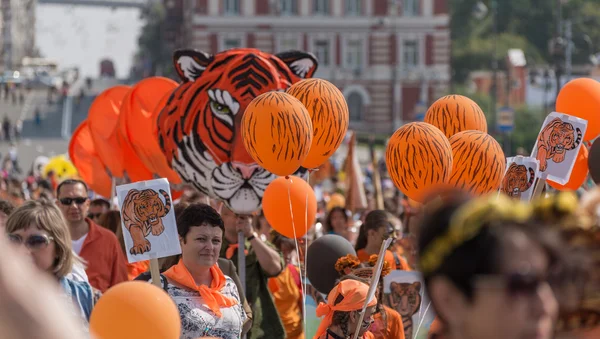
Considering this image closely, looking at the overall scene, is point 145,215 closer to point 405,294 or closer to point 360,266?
point 360,266

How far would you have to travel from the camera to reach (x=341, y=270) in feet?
18.9

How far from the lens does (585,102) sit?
6.44 meters

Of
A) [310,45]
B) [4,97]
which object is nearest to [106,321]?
[310,45]

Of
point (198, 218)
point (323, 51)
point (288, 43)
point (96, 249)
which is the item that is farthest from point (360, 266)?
point (323, 51)

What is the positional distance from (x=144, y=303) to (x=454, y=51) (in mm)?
80643

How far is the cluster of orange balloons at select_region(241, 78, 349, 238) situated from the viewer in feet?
18.7

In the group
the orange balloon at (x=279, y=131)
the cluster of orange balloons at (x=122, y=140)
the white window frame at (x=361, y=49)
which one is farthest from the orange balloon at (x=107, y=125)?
Answer: the white window frame at (x=361, y=49)

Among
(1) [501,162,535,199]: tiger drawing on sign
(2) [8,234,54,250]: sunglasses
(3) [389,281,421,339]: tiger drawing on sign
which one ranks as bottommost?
(3) [389,281,421,339]: tiger drawing on sign

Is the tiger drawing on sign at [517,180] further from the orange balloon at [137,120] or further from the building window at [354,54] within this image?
the building window at [354,54]

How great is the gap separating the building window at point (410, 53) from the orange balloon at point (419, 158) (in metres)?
60.4

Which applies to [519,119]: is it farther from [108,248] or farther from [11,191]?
[108,248]

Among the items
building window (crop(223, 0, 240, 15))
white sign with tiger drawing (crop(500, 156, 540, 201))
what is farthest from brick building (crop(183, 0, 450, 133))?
white sign with tiger drawing (crop(500, 156, 540, 201))

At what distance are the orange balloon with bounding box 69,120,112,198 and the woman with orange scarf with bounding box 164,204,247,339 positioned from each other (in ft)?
19.7

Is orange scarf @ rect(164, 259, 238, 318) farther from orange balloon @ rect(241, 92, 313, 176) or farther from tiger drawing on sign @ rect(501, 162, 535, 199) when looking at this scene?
tiger drawing on sign @ rect(501, 162, 535, 199)
